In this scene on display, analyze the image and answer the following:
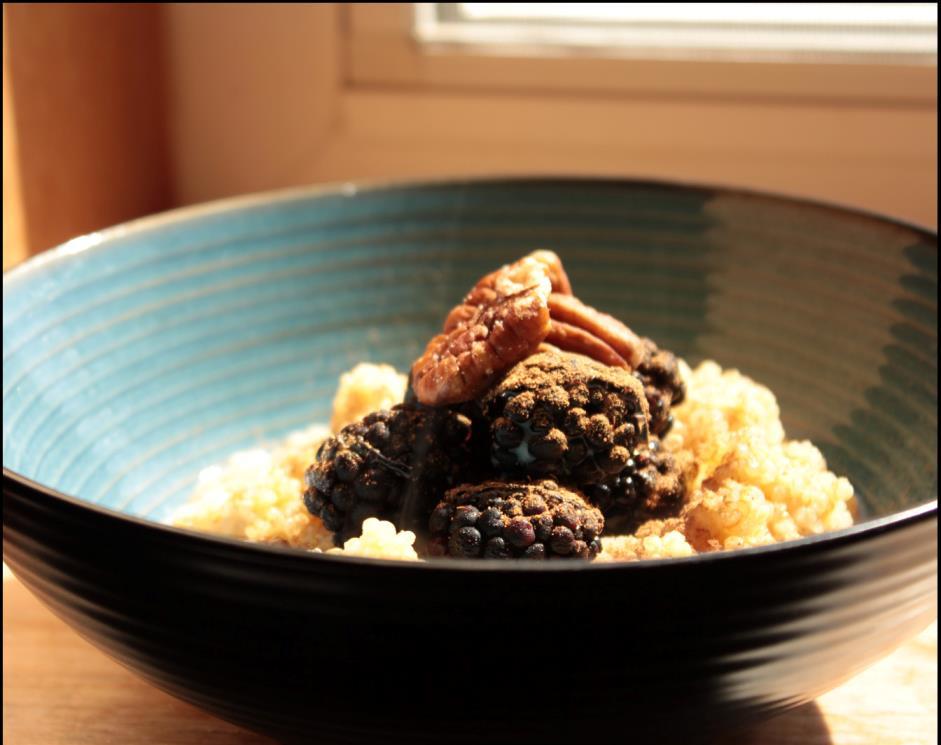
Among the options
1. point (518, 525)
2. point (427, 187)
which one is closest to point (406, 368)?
point (427, 187)

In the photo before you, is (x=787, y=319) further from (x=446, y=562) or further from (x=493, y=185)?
(x=446, y=562)

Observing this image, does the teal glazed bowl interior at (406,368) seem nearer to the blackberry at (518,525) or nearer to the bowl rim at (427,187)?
the bowl rim at (427,187)

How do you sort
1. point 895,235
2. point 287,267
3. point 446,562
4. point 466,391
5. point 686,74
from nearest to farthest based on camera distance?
point 446,562, point 466,391, point 895,235, point 287,267, point 686,74

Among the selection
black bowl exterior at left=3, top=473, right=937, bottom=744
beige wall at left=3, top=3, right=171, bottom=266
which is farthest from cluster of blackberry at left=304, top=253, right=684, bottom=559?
beige wall at left=3, top=3, right=171, bottom=266

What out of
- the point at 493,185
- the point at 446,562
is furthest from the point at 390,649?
the point at 493,185

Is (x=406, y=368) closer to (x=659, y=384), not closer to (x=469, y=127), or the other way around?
(x=659, y=384)

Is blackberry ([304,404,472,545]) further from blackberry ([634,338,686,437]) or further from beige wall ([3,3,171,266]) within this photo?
beige wall ([3,3,171,266])

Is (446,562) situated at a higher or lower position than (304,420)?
higher
